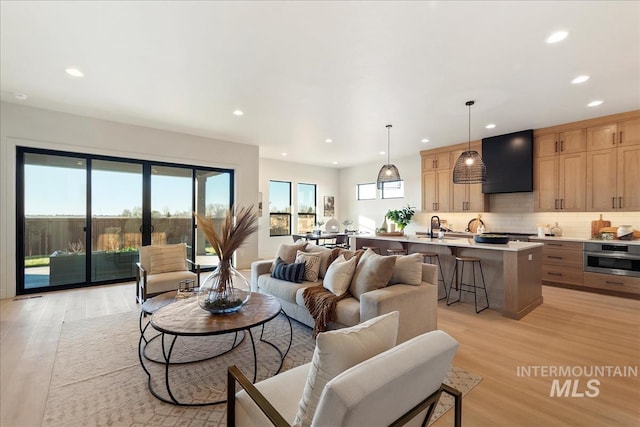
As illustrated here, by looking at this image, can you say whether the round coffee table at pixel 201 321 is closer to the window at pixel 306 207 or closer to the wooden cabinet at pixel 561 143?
the wooden cabinet at pixel 561 143

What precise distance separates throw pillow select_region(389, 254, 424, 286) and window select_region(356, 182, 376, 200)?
20.7 feet

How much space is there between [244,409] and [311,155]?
712 cm

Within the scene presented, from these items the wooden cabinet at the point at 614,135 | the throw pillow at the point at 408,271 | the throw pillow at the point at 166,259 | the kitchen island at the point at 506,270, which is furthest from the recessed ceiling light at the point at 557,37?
the throw pillow at the point at 166,259

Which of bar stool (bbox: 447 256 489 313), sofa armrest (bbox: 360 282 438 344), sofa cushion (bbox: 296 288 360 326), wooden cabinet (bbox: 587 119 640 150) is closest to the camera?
sofa armrest (bbox: 360 282 438 344)

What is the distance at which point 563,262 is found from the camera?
5.05 meters

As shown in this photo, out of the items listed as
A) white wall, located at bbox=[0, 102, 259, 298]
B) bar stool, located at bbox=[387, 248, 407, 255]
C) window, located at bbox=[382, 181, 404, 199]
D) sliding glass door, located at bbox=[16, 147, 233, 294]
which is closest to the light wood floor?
sliding glass door, located at bbox=[16, 147, 233, 294]

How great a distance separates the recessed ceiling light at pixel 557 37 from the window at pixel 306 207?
7.14 m

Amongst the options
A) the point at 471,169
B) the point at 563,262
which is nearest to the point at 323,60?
the point at 471,169

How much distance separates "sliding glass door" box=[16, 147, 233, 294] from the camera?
4703mm

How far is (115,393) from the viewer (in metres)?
2.12

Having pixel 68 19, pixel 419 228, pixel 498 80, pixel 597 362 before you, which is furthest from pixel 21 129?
pixel 419 228

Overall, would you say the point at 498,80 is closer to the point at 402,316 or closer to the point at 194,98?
the point at 402,316

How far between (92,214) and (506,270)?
6665 millimetres

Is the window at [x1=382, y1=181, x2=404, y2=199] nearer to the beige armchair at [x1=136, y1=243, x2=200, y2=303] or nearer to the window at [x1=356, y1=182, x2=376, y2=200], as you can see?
the window at [x1=356, y1=182, x2=376, y2=200]
